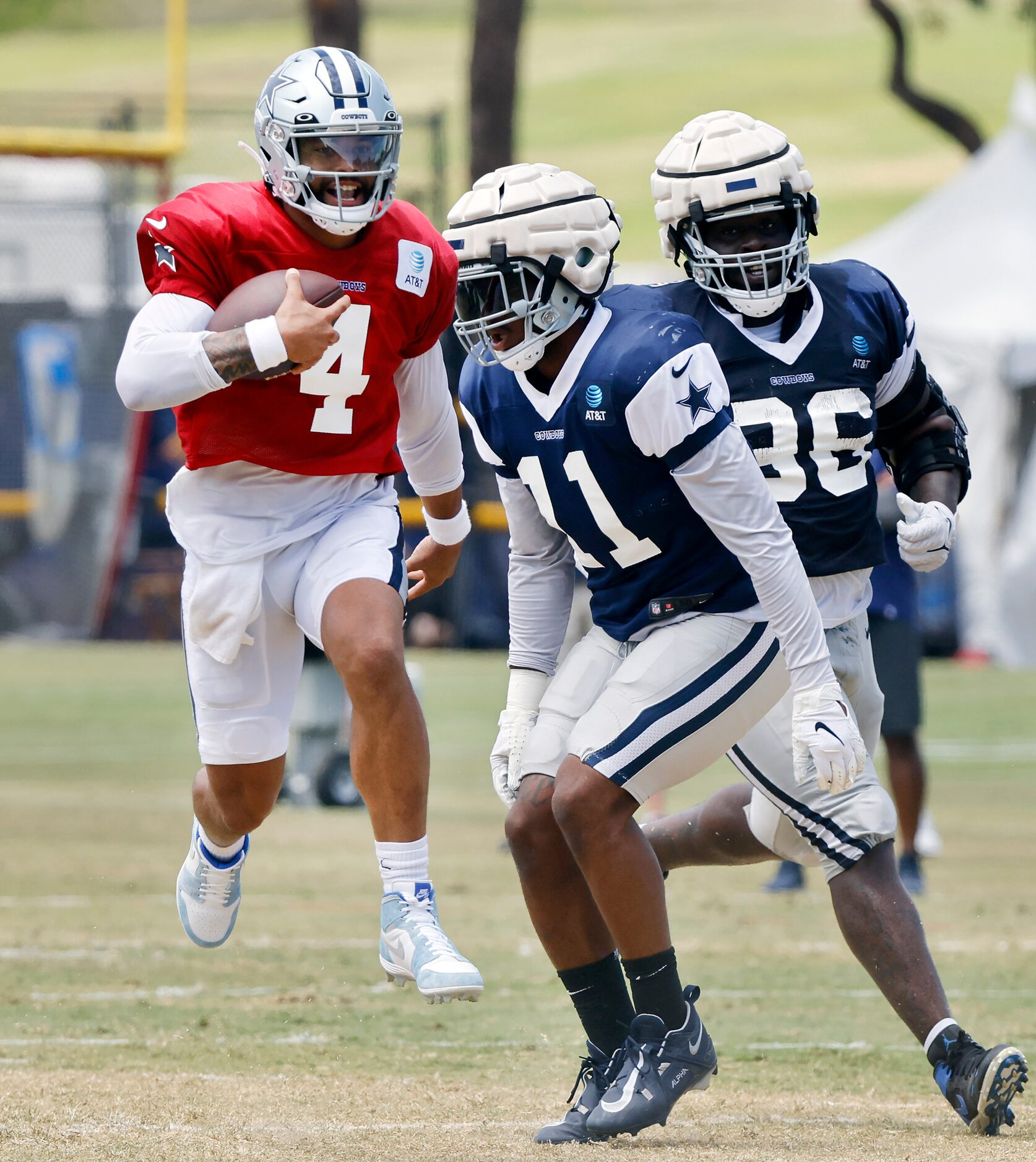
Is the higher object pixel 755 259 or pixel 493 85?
pixel 755 259

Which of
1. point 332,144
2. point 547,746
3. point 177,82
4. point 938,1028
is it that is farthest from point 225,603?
point 177,82

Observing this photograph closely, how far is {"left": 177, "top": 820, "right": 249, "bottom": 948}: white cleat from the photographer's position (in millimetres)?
5234

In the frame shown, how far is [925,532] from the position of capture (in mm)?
4605

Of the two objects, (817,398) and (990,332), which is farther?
(990,332)

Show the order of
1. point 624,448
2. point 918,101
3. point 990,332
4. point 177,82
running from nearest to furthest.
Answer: point 624,448 → point 177,82 → point 990,332 → point 918,101

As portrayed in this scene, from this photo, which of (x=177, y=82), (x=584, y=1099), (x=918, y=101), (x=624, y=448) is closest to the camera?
(x=624, y=448)

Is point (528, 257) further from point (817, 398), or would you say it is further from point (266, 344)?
point (817, 398)

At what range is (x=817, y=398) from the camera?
4.59 m

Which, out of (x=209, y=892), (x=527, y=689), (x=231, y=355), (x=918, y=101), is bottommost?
(x=918, y=101)

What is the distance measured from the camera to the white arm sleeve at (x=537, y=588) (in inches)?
186

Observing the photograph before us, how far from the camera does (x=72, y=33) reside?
67688 mm

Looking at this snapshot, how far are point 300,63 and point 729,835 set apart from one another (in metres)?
2.11

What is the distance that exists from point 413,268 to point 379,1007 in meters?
2.42

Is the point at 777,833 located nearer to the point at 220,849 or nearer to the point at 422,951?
the point at 422,951
